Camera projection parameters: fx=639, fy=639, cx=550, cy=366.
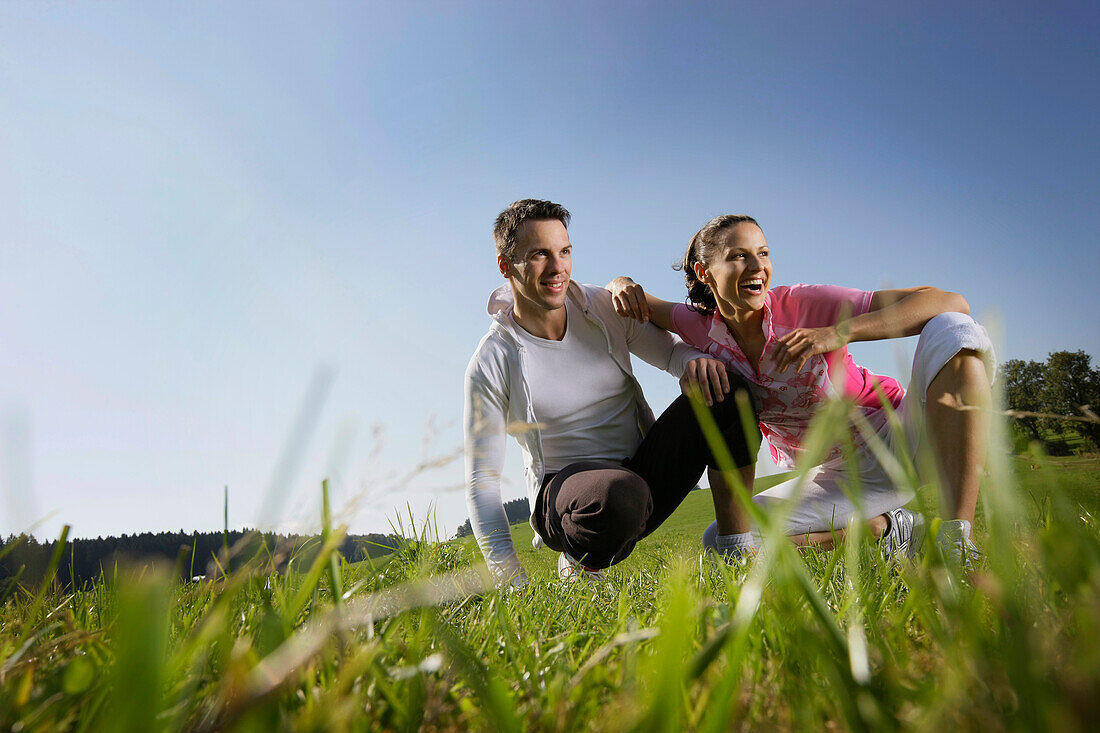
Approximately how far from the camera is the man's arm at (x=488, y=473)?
3342 mm

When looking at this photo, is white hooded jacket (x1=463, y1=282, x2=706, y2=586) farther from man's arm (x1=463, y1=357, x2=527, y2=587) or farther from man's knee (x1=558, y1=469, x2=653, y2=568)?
man's knee (x1=558, y1=469, x2=653, y2=568)

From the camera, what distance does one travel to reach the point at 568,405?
3.87 meters

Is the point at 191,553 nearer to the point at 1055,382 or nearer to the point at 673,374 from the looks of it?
the point at 673,374

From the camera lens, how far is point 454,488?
2.80ft

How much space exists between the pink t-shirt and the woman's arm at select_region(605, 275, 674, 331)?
295mm

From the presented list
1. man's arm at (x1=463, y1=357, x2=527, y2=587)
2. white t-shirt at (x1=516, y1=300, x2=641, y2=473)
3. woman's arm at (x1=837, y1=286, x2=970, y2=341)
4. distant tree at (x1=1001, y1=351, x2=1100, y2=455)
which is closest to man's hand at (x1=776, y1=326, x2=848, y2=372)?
woman's arm at (x1=837, y1=286, x2=970, y2=341)

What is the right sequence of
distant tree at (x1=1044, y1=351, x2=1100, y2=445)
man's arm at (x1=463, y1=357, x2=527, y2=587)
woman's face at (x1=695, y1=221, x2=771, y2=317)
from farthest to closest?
distant tree at (x1=1044, y1=351, x2=1100, y2=445) < woman's face at (x1=695, y1=221, x2=771, y2=317) < man's arm at (x1=463, y1=357, x2=527, y2=587)

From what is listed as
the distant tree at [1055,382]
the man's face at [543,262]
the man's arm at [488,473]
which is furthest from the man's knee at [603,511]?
the distant tree at [1055,382]

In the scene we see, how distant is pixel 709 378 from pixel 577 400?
2.87 feet

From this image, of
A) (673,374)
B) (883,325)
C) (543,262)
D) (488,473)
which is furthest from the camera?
(673,374)

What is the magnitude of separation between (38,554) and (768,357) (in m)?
3.27

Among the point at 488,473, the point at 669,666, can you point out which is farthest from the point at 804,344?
the point at 669,666

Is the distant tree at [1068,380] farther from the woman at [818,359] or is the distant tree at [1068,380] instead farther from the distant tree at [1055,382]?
the woman at [818,359]

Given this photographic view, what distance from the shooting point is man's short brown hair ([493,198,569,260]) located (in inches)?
155
